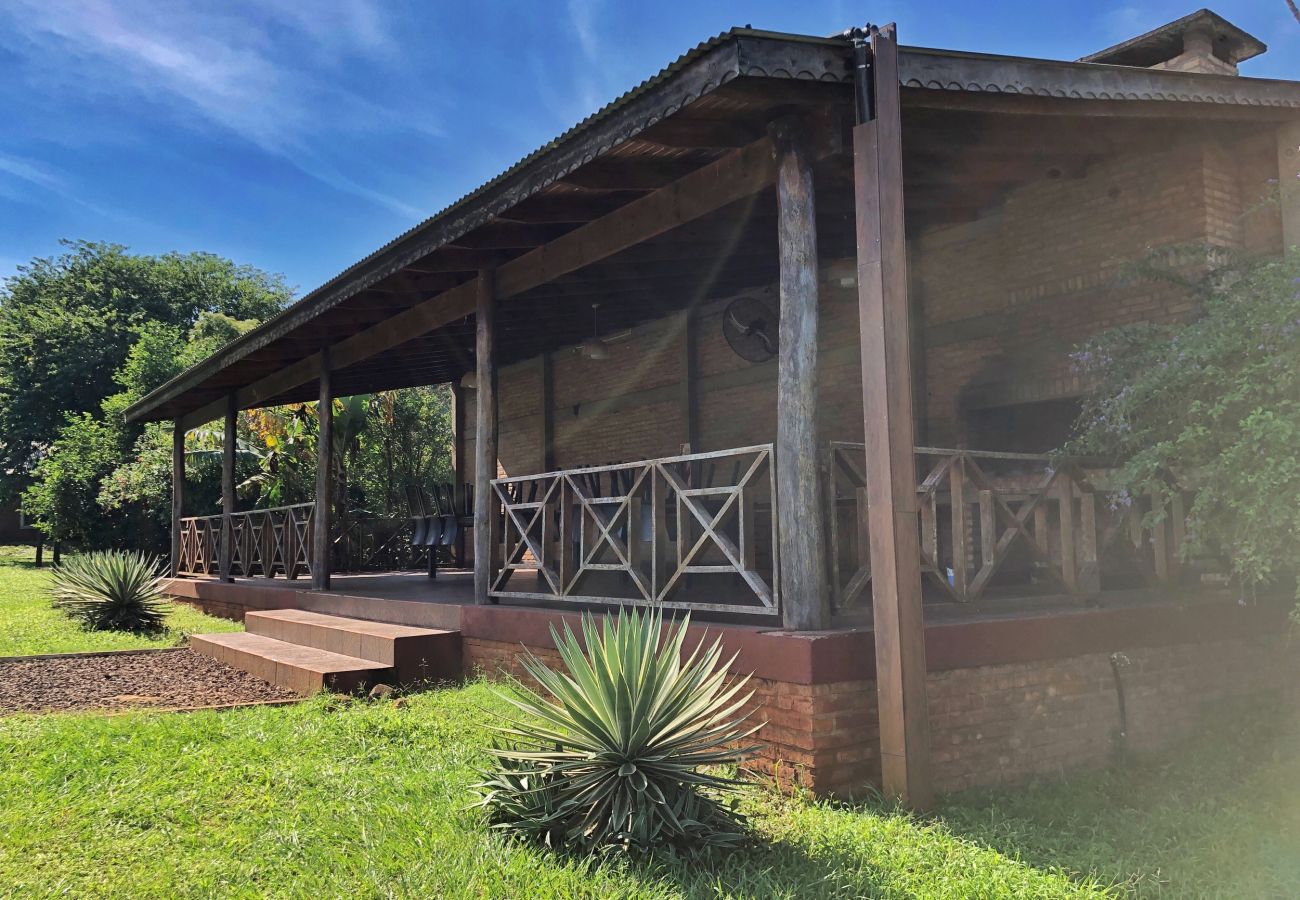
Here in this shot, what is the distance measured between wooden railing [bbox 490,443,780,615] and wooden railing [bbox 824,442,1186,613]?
0.48 m

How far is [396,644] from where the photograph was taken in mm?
6500

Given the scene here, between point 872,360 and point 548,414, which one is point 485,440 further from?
point 548,414

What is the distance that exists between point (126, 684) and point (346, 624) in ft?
5.48

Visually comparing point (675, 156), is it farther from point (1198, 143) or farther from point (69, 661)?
point (69, 661)

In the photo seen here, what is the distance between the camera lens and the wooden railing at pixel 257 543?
35.4 ft

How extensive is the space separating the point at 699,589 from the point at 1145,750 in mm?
2978

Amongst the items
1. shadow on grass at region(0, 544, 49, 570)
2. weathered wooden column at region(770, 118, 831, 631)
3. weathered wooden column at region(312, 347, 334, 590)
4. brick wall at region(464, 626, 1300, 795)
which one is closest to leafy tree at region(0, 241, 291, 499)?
shadow on grass at region(0, 544, 49, 570)

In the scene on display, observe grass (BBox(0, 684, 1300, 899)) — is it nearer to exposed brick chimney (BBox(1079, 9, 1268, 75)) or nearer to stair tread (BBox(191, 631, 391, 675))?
stair tread (BBox(191, 631, 391, 675))

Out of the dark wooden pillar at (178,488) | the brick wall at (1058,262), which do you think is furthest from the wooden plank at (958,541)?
the dark wooden pillar at (178,488)

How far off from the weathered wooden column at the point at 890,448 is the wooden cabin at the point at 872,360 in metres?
0.01

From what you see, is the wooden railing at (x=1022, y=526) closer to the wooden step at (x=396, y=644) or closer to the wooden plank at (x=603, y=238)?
the wooden plank at (x=603, y=238)

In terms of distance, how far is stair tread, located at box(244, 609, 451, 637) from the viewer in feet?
22.5

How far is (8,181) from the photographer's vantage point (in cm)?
4881

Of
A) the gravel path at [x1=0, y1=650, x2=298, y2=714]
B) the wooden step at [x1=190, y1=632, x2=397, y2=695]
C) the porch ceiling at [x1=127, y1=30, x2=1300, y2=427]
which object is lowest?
the gravel path at [x1=0, y1=650, x2=298, y2=714]
